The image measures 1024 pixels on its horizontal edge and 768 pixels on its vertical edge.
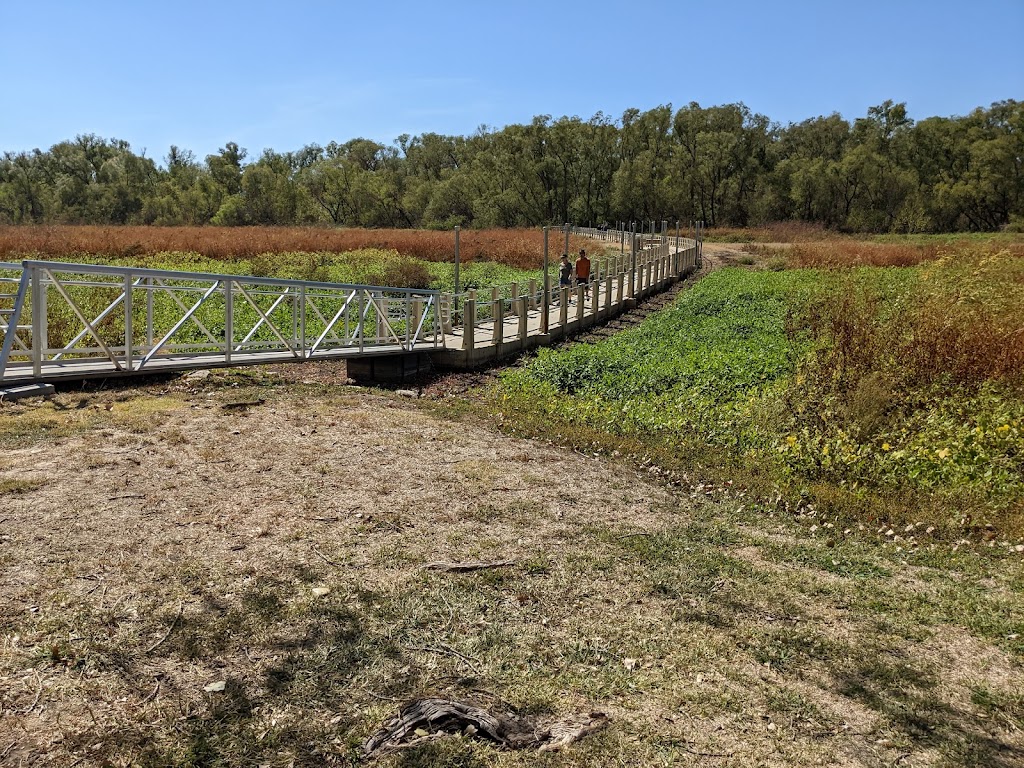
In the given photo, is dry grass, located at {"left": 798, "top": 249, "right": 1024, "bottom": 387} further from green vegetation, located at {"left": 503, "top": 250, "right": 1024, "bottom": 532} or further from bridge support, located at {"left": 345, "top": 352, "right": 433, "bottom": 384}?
Result: bridge support, located at {"left": 345, "top": 352, "right": 433, "bottom": 384}

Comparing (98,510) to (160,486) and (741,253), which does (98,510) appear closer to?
(160,486)

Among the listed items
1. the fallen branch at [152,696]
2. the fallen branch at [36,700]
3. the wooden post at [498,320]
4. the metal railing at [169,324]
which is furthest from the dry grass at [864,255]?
the fallen branch at [36,700]

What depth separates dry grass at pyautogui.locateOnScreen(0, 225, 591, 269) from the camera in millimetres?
31781

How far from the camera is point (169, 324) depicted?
53.5 feet

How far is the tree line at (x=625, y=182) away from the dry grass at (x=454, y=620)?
69.3 m

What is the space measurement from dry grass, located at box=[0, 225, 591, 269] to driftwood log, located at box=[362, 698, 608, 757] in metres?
30.9

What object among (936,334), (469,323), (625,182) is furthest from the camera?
(625,182)

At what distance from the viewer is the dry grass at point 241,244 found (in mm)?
31781

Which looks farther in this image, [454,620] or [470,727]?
[454,620]

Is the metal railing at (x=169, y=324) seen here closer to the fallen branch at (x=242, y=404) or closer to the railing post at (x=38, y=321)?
the railing post at (x=38, y=321)

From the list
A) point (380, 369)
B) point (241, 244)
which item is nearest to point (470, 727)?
point (380, 369)

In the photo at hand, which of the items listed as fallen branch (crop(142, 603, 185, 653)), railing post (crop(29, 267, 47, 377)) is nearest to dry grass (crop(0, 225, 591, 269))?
railing post (crop(29, 267, 47, 377))

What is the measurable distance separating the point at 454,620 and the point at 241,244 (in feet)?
112

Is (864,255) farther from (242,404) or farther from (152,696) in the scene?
(152,696)
